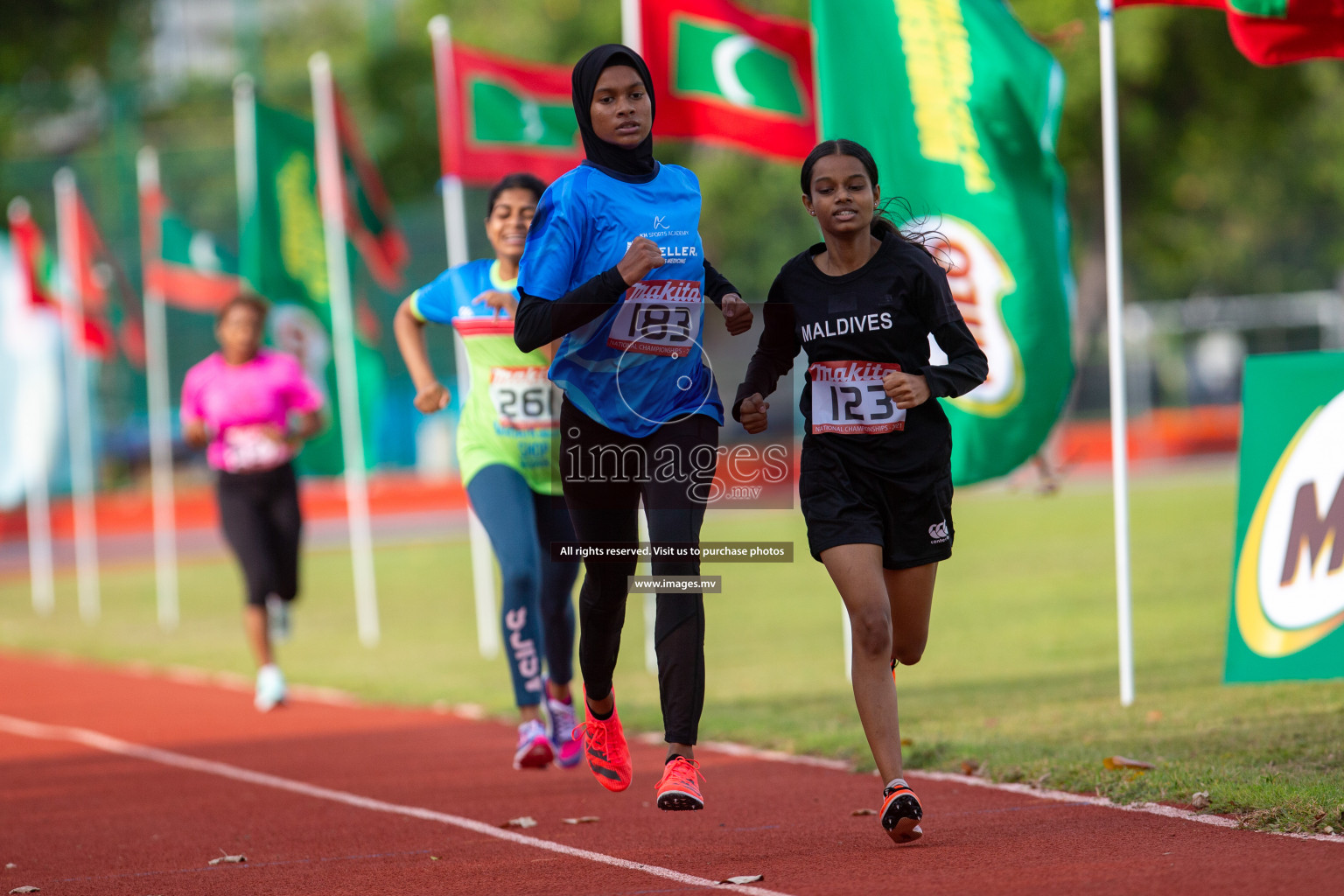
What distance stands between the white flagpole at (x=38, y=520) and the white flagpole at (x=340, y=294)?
686 cm

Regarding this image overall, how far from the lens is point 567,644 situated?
7637 mm

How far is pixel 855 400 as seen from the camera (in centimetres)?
541

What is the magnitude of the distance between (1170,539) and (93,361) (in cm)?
2464

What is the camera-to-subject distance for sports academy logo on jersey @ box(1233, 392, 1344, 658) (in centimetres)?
718

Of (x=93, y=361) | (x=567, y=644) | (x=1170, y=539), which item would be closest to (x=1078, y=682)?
(x=567, y=644)

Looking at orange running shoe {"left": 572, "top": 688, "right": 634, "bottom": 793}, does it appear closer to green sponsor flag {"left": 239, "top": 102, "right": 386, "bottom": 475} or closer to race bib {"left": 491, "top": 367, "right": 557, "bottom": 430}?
race bib {"left": 491, "top": 367, "right": 557, "bottom": 430}

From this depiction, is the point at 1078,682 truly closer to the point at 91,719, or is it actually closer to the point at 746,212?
the point at 91,719

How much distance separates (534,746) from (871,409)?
2850 mm

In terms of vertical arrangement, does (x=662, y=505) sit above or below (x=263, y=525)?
above

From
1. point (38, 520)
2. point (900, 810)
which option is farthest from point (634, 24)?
point (38, 520)

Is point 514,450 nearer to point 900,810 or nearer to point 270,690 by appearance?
point 900,810

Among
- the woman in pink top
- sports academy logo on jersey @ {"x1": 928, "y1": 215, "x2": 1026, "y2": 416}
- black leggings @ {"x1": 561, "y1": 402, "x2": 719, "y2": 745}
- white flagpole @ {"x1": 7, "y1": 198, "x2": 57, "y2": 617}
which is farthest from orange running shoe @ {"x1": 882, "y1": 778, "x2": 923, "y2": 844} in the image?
white flagpole @ {"x1": 7, "y1": 198, "x2": 57, "y2": 617}

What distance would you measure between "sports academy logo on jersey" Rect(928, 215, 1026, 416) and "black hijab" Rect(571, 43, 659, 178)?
3.47 metres

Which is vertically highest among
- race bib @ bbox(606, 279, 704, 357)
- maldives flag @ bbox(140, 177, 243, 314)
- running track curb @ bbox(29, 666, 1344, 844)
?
maldives flag @ bbox(140, 177, 243, 314)
